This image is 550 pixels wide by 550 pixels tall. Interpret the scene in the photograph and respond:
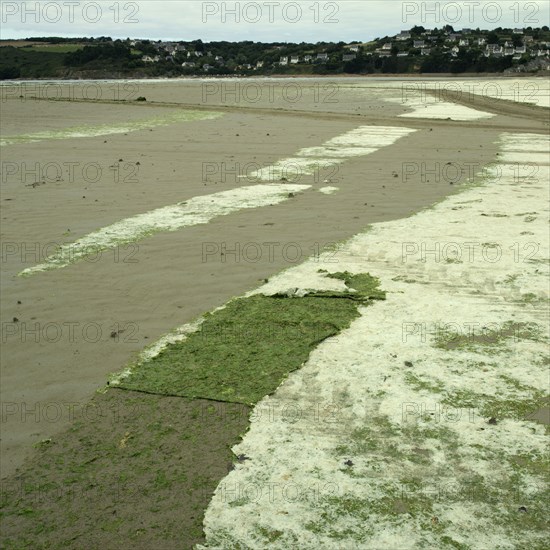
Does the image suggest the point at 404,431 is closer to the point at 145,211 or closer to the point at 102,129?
the point at 145,211

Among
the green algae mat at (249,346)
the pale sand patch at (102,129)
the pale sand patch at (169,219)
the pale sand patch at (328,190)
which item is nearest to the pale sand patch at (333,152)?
the pale sand patch at (328,190)

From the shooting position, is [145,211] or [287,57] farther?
[287,57]

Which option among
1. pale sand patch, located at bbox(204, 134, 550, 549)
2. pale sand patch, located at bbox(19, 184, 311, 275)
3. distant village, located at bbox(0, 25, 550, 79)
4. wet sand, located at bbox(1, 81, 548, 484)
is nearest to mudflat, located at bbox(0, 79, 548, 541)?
wet sand, located at bbox(1, 81, 548, 484)

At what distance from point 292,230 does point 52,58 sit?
65910mm

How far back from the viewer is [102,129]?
18.6 metres

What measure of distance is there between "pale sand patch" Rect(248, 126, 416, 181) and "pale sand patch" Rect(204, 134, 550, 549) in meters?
5.38

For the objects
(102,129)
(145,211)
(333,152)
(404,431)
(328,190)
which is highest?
(102,129)

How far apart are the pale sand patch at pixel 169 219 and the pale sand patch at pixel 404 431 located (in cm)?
213

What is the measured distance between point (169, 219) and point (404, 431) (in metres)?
5.33

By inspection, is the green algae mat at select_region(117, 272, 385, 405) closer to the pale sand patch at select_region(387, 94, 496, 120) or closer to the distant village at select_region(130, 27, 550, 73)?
the pale sand patch at select_region(387, 94, 496, 120)

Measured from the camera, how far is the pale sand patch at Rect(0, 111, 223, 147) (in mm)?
16547

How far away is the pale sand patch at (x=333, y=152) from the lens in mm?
11789

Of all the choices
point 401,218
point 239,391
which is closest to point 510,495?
point 239,391

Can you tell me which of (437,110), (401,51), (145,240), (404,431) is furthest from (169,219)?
(401,51)
